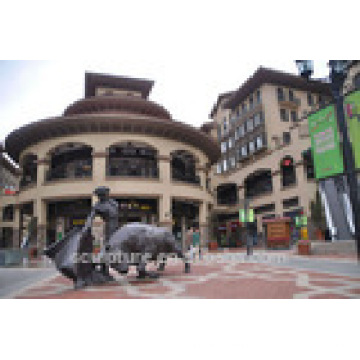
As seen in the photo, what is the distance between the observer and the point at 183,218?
27766 mm

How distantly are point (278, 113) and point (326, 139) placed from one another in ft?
91.8

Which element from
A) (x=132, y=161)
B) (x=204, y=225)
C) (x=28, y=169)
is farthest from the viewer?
(x=28, y=169)

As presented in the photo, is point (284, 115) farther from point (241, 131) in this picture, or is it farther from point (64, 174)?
point (64, 174)

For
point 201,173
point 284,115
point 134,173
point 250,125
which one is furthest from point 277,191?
point 134,173

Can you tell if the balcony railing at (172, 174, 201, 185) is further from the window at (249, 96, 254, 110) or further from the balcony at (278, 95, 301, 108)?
the window at (249, 96, 254, 110)

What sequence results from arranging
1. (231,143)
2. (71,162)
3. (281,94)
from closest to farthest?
1. (71,162)
2. (281,94)
3. (231,143)

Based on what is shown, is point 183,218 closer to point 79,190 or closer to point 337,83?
point 79,190

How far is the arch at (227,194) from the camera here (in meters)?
35.2

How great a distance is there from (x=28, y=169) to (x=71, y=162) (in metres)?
5.39

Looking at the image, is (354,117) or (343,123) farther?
(354,117)

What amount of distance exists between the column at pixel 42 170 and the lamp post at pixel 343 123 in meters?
20.7

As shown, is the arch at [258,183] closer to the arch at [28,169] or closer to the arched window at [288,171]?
the arched window at [288,171]

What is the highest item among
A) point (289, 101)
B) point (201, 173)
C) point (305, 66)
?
point (289, 101)

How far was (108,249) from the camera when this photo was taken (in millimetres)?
6242
